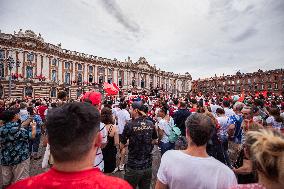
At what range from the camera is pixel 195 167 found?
2291 millimetres

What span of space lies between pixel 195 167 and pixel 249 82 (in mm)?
83089

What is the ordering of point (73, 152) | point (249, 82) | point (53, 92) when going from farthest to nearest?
point (249, 82) < point (53, 92) < point (73, 152)

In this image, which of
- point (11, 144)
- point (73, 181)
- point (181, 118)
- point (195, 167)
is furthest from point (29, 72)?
point (73, 181)

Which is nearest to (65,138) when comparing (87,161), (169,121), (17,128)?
(87,161)

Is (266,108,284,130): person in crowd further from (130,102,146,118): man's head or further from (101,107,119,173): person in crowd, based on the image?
(101,107,119,173): person in crowd

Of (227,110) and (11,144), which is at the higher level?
(227,110)

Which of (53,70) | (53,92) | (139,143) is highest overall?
(53,70)

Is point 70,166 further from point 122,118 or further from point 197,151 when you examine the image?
point 122,118

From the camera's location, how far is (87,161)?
5.09 feet

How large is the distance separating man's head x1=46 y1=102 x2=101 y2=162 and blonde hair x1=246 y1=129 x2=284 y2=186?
1318 mm

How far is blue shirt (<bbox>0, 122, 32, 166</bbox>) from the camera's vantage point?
470cm

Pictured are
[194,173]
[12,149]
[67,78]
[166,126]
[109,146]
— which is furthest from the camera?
[67,78]

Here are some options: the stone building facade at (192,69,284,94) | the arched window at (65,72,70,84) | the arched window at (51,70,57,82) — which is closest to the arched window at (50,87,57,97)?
the arched window at (51,70,57,82)

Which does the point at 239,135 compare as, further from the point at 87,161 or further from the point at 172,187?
the point at 87,161
